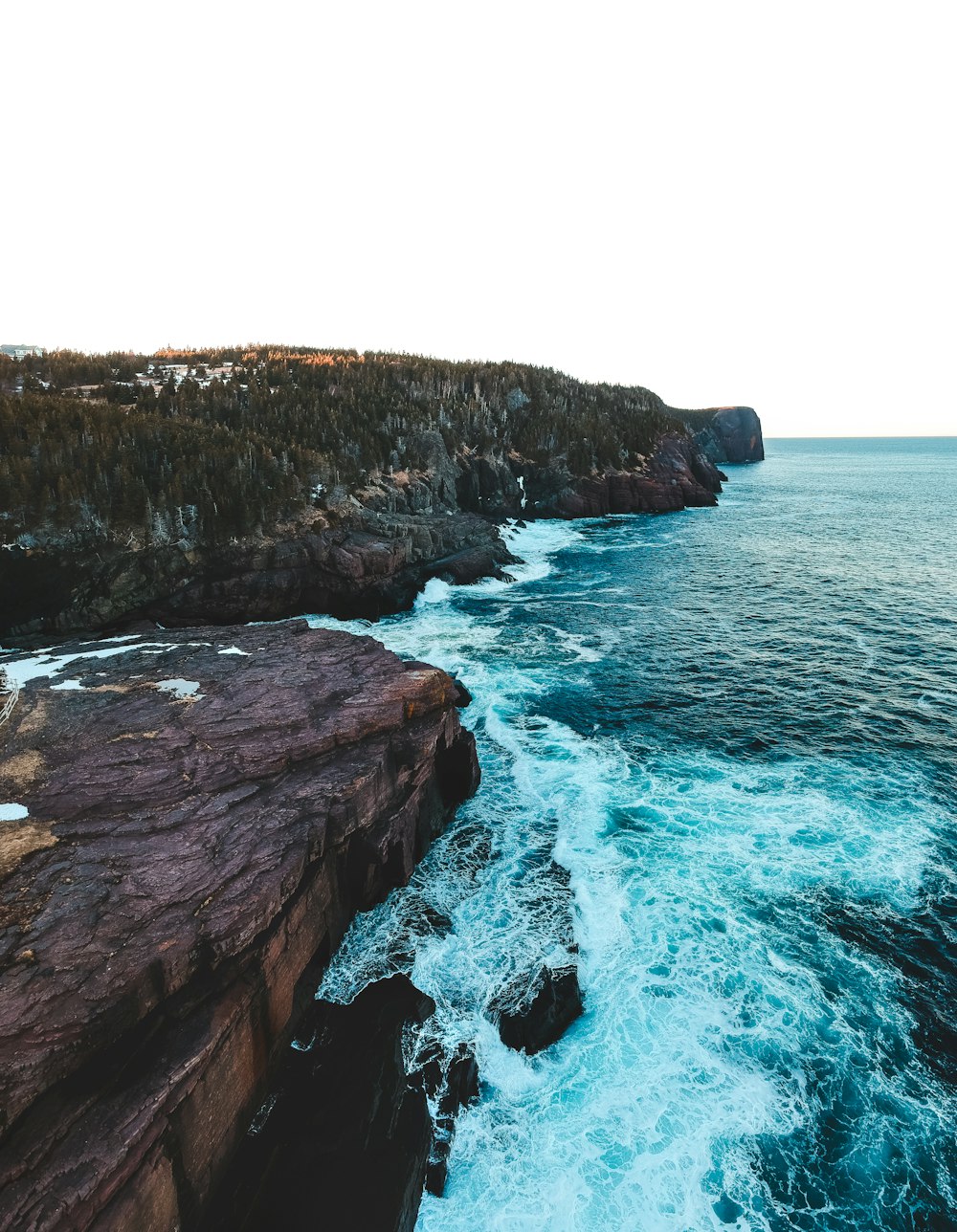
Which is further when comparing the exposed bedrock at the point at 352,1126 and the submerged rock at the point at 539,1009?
the submerged rock at the point at 539,1009

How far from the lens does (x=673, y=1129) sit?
452 inches

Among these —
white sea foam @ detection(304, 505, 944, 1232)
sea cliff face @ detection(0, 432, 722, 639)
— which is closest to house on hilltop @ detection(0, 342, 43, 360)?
sea cliff face @ detection(0, 432, 722, 639)

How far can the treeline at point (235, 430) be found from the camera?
39250 mm

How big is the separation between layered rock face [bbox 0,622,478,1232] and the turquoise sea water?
2573 mm

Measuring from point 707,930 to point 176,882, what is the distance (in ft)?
45.5

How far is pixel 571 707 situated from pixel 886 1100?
18.2 meters

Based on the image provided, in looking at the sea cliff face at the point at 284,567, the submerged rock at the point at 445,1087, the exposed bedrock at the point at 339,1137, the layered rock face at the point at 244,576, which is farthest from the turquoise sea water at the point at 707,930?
the sea cliff face at the point at 284,567

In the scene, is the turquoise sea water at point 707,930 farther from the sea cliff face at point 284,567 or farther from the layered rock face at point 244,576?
the sea cliff face at point 284,567

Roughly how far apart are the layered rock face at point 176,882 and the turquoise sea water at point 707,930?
2573mm

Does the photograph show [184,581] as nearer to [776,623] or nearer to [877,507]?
[776,623]

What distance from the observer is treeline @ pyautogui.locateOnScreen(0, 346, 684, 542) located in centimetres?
3925

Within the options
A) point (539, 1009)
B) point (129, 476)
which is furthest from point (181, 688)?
point (129, 476)

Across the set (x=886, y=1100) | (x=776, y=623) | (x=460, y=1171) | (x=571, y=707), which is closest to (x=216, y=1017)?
(x=460, y=1171)

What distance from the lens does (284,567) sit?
140ft
